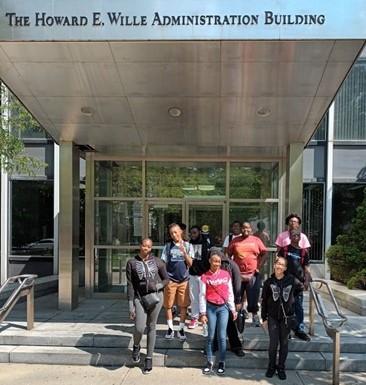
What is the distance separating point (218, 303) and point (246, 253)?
61.4 inches

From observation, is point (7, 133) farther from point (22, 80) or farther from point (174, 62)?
point (174, 62)

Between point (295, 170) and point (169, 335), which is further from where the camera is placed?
point (295, 170)

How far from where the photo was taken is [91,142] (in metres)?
8.67

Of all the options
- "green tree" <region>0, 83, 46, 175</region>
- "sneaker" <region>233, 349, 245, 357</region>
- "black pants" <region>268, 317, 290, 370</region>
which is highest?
"green tree" <region>0, 83, 46, 175</region>

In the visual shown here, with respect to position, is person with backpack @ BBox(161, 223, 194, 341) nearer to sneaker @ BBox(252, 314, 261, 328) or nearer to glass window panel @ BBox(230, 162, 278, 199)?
sneaker @ BBox(252, 314, 261, 328)

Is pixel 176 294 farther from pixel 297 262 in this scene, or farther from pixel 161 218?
pixel 161 218

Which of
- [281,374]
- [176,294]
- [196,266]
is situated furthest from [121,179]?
[281,374]

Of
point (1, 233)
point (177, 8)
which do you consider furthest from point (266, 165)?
point (1, 233)

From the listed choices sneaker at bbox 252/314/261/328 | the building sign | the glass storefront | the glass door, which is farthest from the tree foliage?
the building sign

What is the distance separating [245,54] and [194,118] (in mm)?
1945

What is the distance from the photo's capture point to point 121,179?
1044 cm

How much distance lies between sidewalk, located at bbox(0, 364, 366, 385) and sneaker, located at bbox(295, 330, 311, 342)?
63 centimetres

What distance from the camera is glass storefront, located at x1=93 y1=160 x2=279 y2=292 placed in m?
10.3

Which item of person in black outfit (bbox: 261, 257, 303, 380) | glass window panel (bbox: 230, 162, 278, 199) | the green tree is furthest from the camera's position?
glass window panel (bbox: 230, 162, 278, 199)
